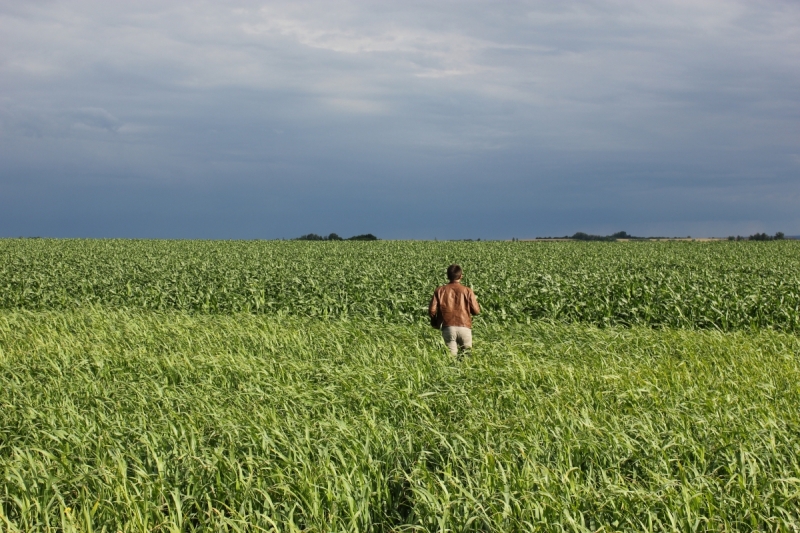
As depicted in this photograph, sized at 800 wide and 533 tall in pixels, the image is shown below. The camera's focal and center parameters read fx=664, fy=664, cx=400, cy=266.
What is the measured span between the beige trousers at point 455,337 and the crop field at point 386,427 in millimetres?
330

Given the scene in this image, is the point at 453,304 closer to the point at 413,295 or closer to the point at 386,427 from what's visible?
the point at 386,427

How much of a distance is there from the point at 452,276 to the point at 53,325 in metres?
9.32

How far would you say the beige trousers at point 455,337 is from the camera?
408 inches

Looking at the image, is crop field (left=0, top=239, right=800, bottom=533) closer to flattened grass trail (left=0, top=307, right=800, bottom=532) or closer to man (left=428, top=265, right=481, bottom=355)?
flattened grass trail (left=0, top=307, right=800, bottom=532)

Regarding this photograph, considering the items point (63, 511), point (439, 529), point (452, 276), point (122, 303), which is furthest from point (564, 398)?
point (122, 303)

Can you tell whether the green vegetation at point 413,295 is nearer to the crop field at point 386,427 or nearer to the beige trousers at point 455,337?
the crop field at point 386,427

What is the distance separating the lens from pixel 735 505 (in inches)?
199

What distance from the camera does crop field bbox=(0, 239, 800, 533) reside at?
197 inches

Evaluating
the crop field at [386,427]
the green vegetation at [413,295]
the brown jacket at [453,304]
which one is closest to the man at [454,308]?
the brown jacket at [453,304]

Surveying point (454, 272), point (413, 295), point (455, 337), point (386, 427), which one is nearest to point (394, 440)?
point (386, 427)

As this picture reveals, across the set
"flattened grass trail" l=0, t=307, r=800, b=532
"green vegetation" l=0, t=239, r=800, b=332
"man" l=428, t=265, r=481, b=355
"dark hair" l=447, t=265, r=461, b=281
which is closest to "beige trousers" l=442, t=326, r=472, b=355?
"man" l=428, t=265, r=481, b=355

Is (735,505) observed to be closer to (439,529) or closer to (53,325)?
(439,529)

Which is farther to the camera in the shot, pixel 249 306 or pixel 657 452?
pixel 249 306

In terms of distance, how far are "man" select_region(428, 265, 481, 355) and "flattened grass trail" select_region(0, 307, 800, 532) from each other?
49cm
